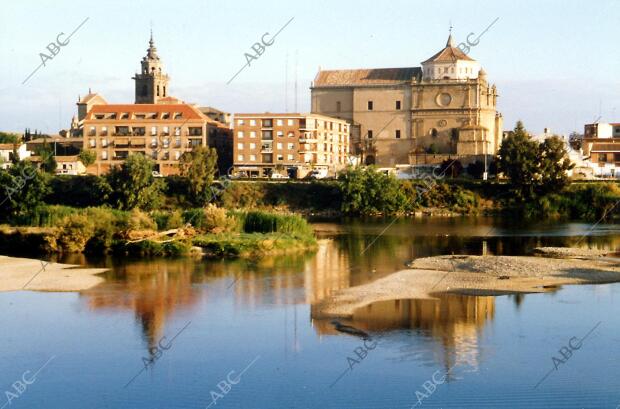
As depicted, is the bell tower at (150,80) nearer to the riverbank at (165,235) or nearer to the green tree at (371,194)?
the green tree at (371,194)

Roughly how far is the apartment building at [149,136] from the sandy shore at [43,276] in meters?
40.5

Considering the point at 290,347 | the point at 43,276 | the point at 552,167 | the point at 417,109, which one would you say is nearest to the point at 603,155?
the point at 417,109

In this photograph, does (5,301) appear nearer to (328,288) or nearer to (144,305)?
(144,305)

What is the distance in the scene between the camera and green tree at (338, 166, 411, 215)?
57.1m

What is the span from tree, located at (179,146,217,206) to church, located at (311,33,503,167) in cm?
2370

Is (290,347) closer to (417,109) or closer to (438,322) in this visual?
(438,322)

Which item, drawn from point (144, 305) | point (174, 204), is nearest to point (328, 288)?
point (144, 305)

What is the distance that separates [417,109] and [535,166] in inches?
862

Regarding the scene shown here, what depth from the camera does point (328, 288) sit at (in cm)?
2638

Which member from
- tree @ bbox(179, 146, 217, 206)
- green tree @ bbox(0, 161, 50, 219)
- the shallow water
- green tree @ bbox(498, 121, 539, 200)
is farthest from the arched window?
the shallow water

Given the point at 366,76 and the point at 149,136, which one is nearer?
the point at 149,136

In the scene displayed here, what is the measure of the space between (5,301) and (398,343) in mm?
11966

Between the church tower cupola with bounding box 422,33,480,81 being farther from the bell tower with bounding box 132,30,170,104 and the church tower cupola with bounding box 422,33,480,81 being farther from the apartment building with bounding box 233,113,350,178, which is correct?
the bell tower with bounding box 132,30,170,104

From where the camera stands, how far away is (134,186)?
5047 centimetres
